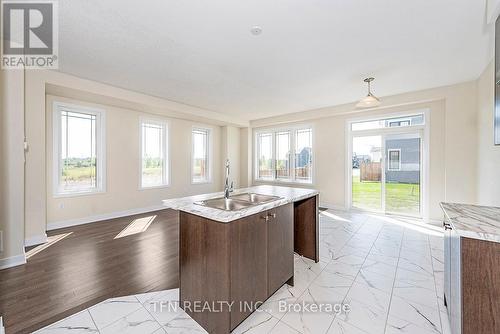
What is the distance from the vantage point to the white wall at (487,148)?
2.73 m

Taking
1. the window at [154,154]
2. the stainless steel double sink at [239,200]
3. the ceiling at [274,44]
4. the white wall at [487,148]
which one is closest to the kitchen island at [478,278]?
the stainless steel double sink at [239,200]

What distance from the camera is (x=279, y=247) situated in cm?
206

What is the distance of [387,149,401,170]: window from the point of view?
16.2 ft

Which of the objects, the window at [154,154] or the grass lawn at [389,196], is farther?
the window at [154,154]

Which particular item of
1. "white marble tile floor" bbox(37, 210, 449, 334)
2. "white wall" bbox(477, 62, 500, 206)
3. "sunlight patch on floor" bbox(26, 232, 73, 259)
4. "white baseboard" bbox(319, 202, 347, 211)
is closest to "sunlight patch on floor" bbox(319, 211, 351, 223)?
"white baseboard" bbox(319, 202, 347, 211)

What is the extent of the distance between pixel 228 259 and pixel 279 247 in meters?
0.73

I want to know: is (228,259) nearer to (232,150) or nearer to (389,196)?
(389,196)

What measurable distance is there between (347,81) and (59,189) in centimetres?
592

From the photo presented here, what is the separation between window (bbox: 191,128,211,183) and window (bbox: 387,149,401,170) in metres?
5.19

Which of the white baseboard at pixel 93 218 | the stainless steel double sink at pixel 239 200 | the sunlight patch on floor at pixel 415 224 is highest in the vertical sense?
the stainless steel double sink at pixel 239 200

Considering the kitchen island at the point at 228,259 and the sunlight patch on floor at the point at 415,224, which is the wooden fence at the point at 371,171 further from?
the kitchen island at the point at 228,259

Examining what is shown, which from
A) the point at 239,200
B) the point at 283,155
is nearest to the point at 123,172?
the point at 239,200

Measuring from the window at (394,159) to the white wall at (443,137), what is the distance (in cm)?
59

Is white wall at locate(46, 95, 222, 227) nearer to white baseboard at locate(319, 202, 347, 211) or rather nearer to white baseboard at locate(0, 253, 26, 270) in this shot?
white baseboard at locate(0, 253, 26, 270)
